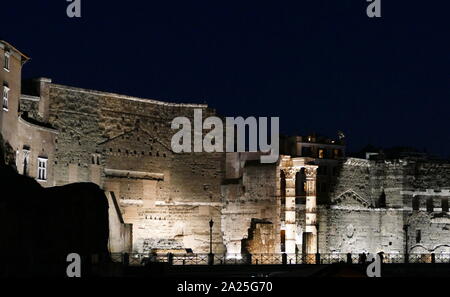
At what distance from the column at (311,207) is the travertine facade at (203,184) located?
0.06 metres

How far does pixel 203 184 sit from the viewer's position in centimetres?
5881

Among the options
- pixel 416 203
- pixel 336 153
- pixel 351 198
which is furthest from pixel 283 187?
pixel 336 153

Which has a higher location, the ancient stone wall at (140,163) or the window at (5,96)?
the window at (5,96)

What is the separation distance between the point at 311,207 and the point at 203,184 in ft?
23.1

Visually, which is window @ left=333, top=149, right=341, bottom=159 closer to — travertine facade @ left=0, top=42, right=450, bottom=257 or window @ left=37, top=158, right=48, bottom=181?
travertine facade @ left=0, top=42, right=450, bottom=257

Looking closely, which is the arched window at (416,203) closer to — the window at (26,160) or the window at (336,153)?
the window at (336,153)

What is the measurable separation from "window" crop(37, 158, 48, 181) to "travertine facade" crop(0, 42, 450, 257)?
43 millimetres

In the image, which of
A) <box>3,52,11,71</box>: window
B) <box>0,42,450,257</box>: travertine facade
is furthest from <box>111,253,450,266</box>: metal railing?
<box>3,52,11,71</box>: window

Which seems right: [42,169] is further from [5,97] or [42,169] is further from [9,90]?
[5,97]

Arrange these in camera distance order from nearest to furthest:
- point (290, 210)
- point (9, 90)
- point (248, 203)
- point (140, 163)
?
point (9, 90) → point (140, 163) → point (248, 203) → point (290, 210)

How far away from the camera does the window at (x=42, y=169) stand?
159 feet

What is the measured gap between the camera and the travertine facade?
5216cm

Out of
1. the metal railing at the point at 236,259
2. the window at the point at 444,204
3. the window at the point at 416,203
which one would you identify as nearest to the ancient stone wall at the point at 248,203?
the metal railing at the point at 236,259
